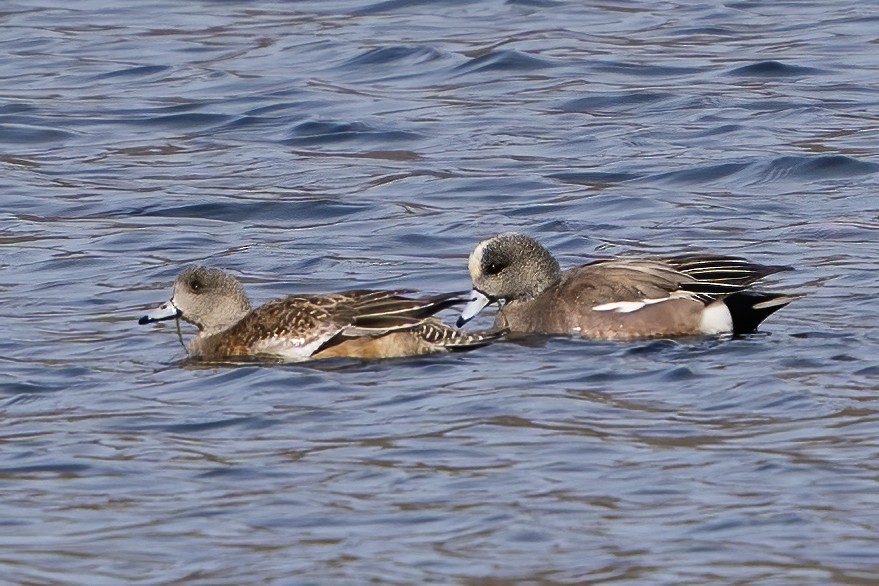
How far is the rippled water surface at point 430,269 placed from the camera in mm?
6332

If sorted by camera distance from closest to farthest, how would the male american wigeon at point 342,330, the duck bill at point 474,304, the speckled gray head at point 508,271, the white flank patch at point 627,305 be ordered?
the male american wigeon at point 342,330 → the white flank patch at point 627,305 → the duck bill at point 474,304 → the speckled gray head at point 508,271

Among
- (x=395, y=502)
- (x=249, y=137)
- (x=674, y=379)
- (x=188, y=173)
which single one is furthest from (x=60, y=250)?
(x=395, y=502)

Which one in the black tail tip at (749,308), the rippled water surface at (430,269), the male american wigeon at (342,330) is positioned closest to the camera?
the rippled water surface at (430,269)

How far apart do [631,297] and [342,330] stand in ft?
4.39

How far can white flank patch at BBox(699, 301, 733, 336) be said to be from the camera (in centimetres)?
913

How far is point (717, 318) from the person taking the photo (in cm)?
916

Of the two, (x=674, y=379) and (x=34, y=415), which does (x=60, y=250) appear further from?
(x=674, y=379)

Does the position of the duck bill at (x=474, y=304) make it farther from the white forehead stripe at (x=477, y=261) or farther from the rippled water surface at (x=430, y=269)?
the rippled water surface at (x=430, y=269)

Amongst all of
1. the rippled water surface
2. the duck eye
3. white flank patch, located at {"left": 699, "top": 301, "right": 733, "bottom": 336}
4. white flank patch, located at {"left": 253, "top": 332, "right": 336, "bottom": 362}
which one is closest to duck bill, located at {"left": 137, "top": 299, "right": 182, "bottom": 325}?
the rippled water surface

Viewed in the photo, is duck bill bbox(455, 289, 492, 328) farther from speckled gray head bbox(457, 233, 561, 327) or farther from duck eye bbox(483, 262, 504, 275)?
duck eye bbox(483, 262, 504, 275)

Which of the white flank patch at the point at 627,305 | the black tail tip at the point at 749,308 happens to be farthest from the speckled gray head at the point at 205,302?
the black tail tip at the point at 749,308

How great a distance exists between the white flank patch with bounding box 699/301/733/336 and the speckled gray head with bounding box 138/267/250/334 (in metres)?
2.12

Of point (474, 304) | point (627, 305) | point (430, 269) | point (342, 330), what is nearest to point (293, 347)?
point (342, 330)

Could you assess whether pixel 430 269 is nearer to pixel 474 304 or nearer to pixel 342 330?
pixel 474 304
